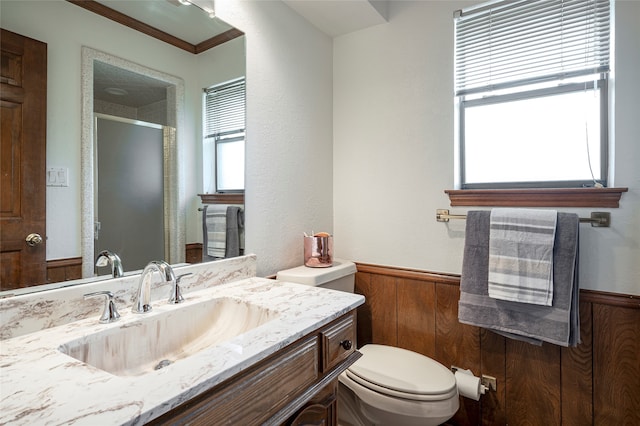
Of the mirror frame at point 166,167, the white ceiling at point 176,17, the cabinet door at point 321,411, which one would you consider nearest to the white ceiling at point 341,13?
the white ceiling at point 176,17

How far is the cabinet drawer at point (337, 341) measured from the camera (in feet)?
3.18

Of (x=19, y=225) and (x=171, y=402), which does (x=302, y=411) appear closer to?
(x=171, y=402)

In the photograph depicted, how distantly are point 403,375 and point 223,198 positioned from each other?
3.47 ft

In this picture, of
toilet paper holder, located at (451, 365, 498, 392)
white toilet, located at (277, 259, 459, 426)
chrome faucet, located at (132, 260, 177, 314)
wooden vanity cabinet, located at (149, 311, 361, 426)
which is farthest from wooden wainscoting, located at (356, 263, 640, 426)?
chrome faucet, located at (132, 260, 177, 314)

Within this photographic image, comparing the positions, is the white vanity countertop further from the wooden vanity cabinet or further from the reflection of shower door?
the reflection of shower door

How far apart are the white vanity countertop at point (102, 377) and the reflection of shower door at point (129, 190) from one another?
0.74 ft

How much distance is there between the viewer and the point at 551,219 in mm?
1359

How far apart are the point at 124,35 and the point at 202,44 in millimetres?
312

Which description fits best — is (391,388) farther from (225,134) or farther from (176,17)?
(176,17)

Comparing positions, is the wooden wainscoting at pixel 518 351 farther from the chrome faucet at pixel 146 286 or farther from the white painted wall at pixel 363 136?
the chrome faucet at pixel 146 286

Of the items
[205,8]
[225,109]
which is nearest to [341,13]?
[205,8]

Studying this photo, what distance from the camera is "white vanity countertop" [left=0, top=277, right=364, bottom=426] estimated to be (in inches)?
20.4

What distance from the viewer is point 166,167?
1.22m

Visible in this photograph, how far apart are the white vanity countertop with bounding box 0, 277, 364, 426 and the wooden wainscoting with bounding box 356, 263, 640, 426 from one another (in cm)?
92
